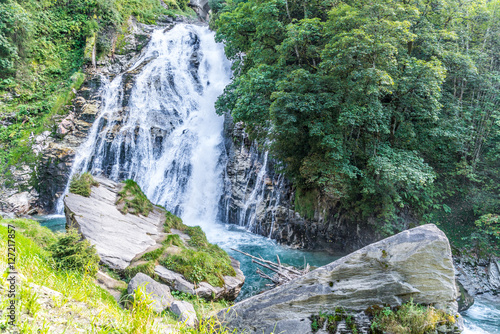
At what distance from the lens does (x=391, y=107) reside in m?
9.74

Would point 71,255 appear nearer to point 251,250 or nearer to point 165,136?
point 251,250

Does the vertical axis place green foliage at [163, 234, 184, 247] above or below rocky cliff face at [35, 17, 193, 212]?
below

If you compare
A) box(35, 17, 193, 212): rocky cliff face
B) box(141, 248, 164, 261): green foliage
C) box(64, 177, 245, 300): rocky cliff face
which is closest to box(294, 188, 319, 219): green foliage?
box(64, 177, 245, 300): rocky cliff face

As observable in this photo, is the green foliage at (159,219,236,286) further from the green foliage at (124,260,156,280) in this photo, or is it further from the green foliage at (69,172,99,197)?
the green foliage at (69,172,99,197)

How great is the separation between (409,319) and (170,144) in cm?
1509

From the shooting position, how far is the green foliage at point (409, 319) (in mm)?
4125

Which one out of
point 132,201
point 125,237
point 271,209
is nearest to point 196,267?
point 125,237

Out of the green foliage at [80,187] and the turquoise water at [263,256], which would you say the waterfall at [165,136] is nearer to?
the turquoise water at [263,256]

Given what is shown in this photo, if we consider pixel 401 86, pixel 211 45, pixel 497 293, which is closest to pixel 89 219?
pixel 401 86

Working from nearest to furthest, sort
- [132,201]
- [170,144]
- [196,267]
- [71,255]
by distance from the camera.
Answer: [71,255]
[196,267]
[132,201]
[170,144]

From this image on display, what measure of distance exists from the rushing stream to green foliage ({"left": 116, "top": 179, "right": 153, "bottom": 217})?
12.2 ft

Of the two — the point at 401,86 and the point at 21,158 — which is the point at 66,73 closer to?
the point at 21,158

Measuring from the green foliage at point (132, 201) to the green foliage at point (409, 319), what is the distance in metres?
8.42

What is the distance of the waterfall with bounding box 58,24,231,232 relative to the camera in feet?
50.2
